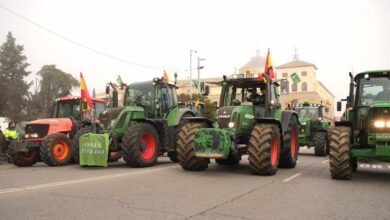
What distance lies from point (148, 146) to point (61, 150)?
3.01 m

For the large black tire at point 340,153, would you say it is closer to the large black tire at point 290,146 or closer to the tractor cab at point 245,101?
the tractor cab at point 245,101

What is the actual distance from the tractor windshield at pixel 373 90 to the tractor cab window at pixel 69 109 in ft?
32.1

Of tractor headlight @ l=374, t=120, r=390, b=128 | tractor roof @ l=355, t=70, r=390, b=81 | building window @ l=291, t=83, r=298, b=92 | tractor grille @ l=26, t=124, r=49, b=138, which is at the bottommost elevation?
tractor grille @ l=26, t=124, r=49, b=138

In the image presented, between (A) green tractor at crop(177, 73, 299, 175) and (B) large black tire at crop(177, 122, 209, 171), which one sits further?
(B) large black tire at crop(177, 122, 209, 171)

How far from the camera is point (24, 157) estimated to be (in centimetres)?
1308

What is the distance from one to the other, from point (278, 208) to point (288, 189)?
1767 mm

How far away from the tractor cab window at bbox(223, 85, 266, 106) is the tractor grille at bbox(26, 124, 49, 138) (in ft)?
21.0

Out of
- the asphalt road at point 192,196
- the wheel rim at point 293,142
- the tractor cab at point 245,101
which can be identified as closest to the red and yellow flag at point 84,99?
the asphalt road at point 192,196

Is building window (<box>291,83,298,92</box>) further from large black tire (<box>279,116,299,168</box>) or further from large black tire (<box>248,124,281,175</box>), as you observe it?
large black tire (<box>248,124,281,175</box>)

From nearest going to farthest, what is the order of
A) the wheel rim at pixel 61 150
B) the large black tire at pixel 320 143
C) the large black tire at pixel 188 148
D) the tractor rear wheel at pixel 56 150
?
the large black tire at pixel 188 148
the tractor rear wheel at pixel 56 150
the wheel rim at pixel 61 150
the large black tire at pixel 320 143

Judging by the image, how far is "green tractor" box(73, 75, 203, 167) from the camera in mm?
11188

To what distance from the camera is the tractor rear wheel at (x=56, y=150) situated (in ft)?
39.8

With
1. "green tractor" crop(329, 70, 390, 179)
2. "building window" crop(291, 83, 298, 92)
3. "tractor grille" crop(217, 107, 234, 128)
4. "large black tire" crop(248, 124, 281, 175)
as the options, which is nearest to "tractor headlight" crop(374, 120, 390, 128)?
"green tractor" crop(329, 70, 390, 179)

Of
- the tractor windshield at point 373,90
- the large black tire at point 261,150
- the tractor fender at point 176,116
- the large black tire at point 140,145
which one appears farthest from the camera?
the tractor fender at point 176,116
